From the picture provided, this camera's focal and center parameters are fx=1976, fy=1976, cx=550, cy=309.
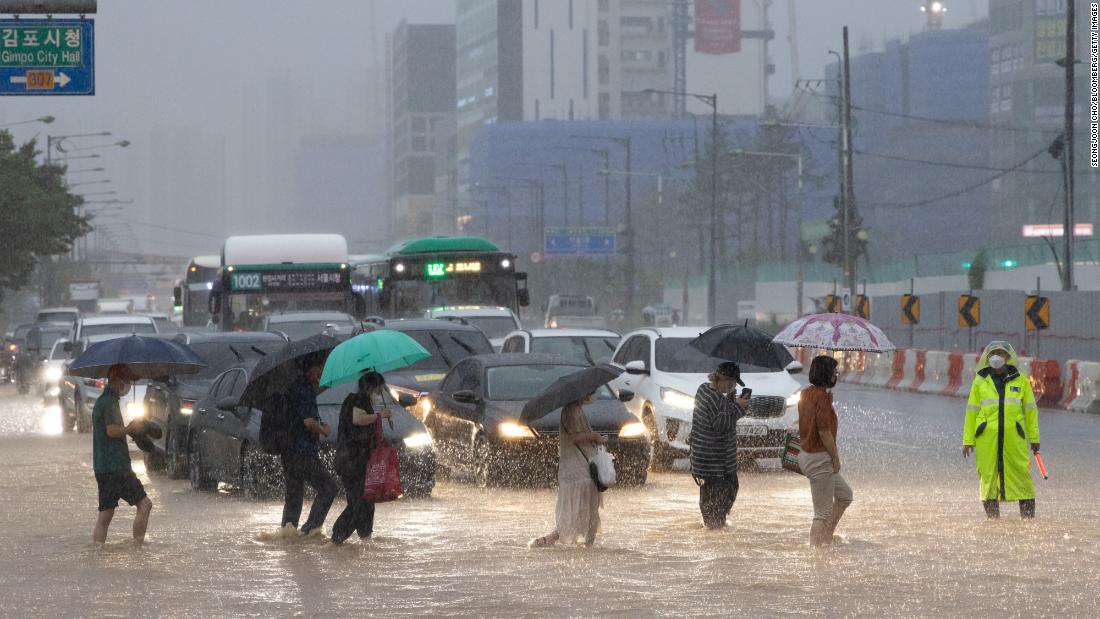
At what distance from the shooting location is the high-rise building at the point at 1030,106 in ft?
472

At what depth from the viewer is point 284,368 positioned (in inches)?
567

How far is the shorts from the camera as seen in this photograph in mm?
14195

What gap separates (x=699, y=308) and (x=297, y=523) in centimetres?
9530

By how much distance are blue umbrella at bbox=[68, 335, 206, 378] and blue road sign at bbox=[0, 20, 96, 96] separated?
475 inches

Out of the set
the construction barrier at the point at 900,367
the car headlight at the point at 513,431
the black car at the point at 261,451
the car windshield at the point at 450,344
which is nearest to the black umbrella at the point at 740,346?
the car headlight at the point at 513,431

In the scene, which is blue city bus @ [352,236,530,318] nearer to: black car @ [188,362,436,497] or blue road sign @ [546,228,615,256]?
black car @ [188,362,436,497]

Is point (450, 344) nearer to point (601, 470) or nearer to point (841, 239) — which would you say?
point (601, 470)

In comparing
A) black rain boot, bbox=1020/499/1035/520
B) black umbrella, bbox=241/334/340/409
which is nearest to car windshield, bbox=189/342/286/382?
black umbrella, bbox=241/334/340/409

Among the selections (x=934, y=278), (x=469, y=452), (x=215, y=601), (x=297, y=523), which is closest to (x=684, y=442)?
(x=469, y=452)

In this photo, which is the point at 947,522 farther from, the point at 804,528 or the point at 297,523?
the point at 297,523

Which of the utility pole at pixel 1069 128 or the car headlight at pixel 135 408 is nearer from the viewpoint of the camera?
the car headlight at pixel 135 408

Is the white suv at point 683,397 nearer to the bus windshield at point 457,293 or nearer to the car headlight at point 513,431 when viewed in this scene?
the car headlight at point 513,431

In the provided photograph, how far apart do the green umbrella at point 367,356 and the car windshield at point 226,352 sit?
31.2 feet

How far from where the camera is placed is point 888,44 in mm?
183750
